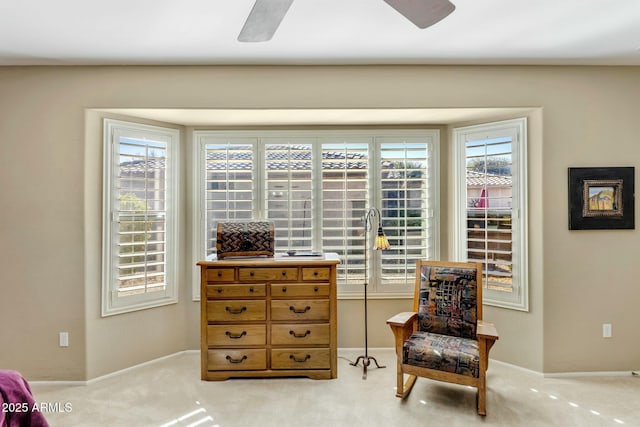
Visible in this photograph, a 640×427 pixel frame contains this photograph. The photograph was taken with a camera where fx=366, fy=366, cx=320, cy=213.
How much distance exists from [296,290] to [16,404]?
1.85 metres

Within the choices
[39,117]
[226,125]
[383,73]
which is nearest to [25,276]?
[39,117]

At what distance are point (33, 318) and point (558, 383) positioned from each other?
4.41m

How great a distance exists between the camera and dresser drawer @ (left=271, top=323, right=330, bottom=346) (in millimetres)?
3068

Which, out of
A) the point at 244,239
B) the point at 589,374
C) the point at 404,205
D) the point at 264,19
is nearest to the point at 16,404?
the point at 244,239

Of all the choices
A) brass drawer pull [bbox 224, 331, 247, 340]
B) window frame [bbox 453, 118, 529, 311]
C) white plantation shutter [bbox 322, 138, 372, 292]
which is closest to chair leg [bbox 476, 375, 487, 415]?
window frame [bbox 453, 118, 529, 311]

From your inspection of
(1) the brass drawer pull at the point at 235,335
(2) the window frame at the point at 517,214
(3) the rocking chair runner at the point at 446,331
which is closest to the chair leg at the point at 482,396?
(3) the rocking chair runner at the point at 446,331

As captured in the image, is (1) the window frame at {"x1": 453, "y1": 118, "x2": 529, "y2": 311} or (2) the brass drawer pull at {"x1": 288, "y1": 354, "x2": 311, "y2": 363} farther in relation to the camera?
(1) the window frame at {"x1": 453, "y1": 118, "x2": 529, "y2": 311}

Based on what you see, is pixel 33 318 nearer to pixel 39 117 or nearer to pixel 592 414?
pixel 39 117

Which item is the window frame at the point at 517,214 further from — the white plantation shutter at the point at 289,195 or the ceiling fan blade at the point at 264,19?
the ceiling fan blade at the point at 264,19

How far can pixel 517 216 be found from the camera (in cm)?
330

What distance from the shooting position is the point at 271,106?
3.15 meters

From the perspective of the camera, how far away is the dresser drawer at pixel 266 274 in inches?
121

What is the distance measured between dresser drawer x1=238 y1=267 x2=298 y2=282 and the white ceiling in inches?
68.8

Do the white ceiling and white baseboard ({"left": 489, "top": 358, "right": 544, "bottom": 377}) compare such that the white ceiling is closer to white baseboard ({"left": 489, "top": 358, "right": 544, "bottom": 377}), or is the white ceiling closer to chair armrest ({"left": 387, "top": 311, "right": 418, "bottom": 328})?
chair armrest ({"left": 387, "top": 311, "right": 418, "bottom": 328})
